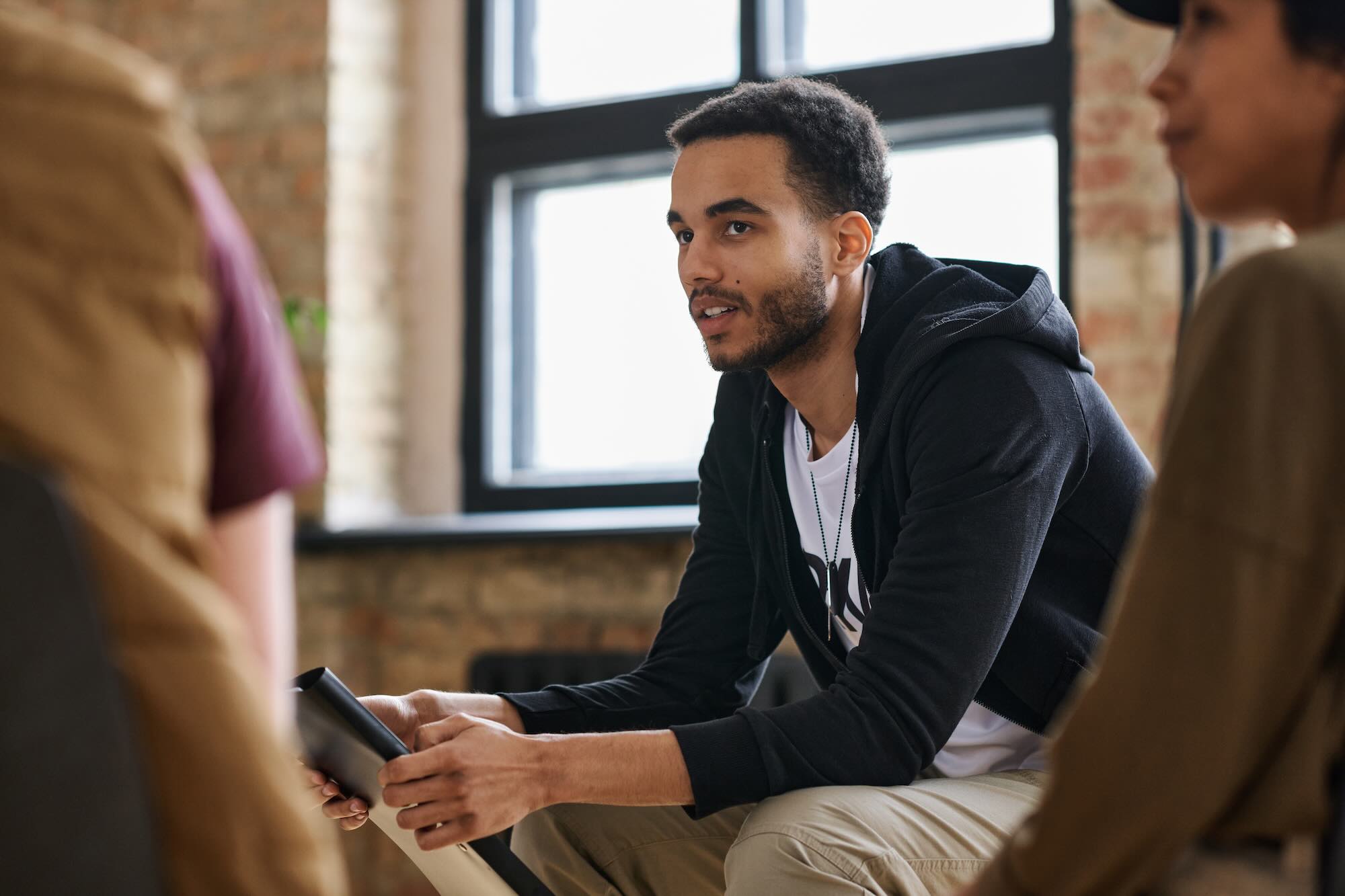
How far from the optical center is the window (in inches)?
128

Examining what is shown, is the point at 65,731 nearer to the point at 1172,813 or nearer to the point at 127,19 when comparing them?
the point at 1172,813

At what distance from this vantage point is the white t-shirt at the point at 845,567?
166 cm

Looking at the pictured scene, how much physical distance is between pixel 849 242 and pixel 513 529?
1.57m

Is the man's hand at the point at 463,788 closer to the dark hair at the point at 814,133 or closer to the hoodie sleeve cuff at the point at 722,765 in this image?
the hoodie sleeve cuff at the point at 722,765

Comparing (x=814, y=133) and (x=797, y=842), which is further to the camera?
(x=814, y=133)

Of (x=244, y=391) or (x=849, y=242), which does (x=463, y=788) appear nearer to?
(x=244, y=391)

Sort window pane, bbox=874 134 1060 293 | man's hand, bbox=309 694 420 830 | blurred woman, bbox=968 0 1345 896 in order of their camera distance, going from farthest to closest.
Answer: window pane, bbox=874 134 1060 293
man's hand, bbox=309 694 420 830
blurred woman, bbox=968 0 1345 896

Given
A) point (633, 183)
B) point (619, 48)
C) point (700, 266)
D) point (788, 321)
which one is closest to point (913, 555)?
point (788, 321)

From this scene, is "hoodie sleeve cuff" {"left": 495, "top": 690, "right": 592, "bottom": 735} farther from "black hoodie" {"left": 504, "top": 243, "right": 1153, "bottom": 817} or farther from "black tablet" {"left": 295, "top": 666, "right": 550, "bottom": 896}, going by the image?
"black tablet" {"left": 295, "top": 666, "right": 550, "bottom": 896}

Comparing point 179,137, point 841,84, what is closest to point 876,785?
point 179,137

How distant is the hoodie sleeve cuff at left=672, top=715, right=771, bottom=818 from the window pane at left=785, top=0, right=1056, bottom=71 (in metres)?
2.29

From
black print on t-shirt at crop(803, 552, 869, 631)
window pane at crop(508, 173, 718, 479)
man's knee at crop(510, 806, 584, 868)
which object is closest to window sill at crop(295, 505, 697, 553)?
window pane at crop(508, 173, 718, 479)

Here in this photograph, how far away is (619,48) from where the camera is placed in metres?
3.69

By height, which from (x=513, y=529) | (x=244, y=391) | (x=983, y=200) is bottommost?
(x=513, y=529)
